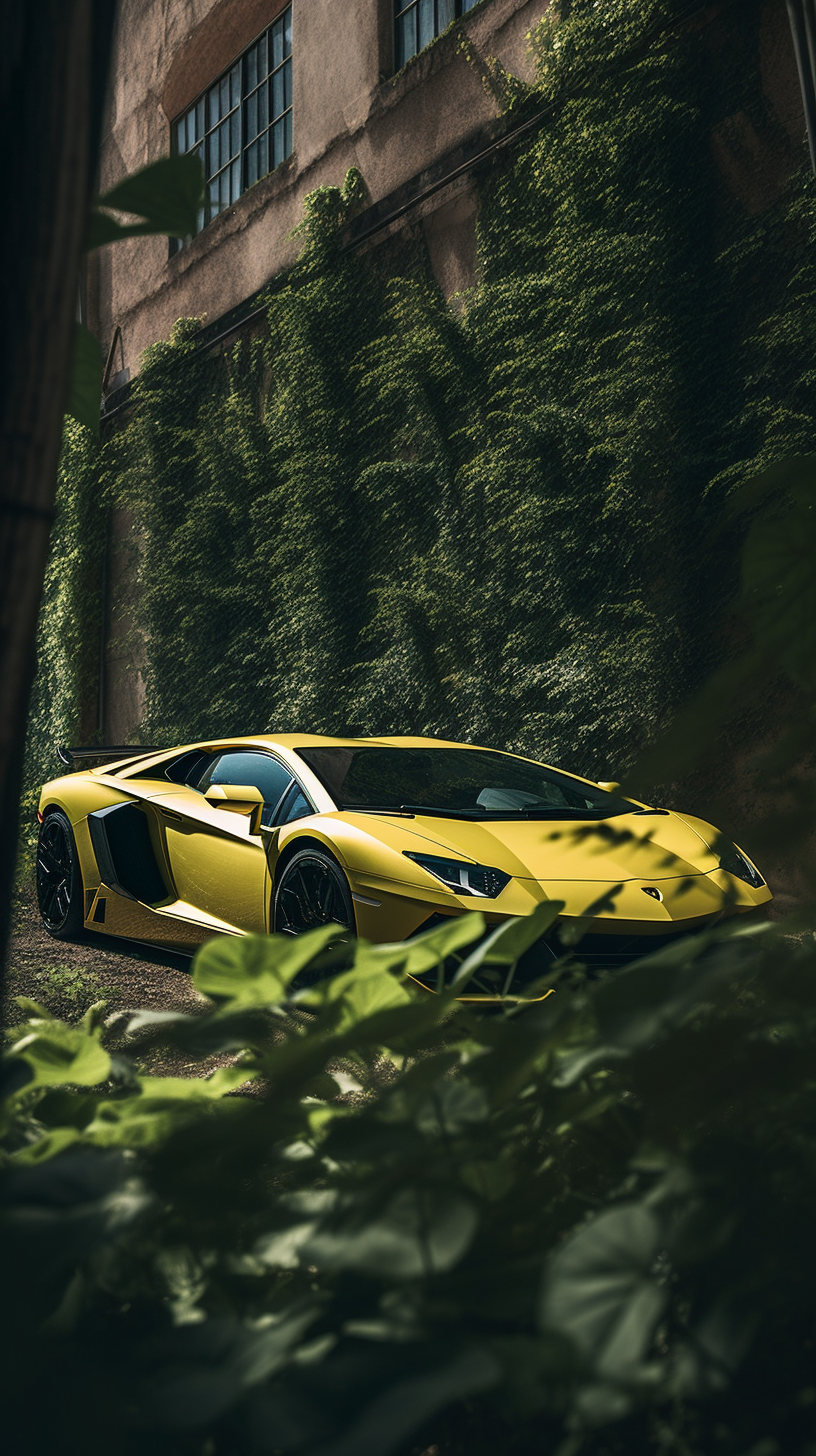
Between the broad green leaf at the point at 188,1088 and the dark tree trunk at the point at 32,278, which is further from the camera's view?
the broad green leaf at the point at 188,1088

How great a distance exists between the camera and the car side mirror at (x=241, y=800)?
15.1 feet

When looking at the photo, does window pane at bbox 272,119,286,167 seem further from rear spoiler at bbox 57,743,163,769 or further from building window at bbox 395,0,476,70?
rear spoiler at bbox 57,743,163,769

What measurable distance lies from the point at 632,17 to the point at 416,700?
5.23m

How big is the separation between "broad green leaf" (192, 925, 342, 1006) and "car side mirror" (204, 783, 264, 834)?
388 centimetres

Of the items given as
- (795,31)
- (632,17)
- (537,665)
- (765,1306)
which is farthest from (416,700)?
(765,1306)

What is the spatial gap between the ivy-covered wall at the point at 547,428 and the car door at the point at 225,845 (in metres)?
1.93

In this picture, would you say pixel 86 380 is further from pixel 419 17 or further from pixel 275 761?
pixel 419 17

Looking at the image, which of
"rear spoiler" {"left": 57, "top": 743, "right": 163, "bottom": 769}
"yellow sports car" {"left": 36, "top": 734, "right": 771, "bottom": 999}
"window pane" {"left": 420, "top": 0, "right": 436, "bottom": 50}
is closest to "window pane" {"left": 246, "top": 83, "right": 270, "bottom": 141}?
"window pane" {"left": 420, "top": 0, "right": 436, "bottom": 50}

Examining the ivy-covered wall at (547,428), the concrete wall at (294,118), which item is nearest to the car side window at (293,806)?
the ivy-covered wall at (547,428)

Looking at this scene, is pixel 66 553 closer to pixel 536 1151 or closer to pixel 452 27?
pixel 452 27

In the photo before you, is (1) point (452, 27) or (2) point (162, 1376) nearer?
(2) point (162, 1376)

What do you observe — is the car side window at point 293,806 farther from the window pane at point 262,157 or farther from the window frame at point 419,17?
the window pane at point 262,157

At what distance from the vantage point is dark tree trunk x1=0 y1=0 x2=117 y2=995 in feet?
2.14

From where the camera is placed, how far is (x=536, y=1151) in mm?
709
